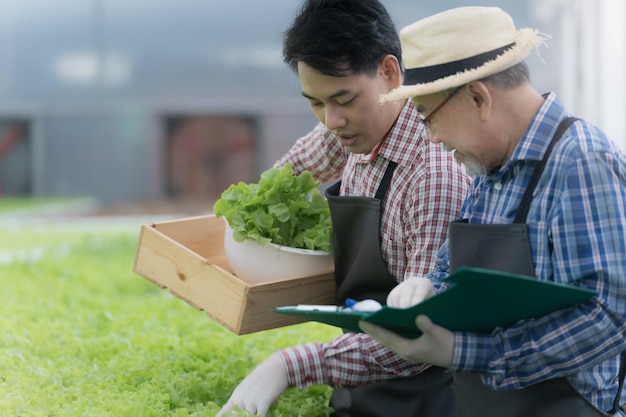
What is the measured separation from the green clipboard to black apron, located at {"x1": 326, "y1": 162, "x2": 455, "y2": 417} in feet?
2.06

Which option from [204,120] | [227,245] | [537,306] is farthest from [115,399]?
[204,120]

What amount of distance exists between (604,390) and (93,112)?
9535 mm

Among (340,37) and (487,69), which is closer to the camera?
(487,69)

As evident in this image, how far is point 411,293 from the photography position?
7.02 ft

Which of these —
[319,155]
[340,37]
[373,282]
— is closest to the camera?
[340,37]

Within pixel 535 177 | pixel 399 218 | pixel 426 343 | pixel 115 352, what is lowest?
pixel 115 352

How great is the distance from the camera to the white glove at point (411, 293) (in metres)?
2.12

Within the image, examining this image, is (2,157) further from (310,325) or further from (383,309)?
(383,309)

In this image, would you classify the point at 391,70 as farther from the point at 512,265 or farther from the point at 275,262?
the point at 512,265

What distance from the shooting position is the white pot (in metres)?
2.88

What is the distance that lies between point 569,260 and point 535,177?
9.0 inches

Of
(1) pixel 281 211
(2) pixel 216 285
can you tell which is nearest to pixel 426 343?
(2) pixel 216 285

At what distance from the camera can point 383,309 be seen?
1.88 meters

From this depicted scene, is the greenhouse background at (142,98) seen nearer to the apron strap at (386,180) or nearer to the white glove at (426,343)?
the apron strap at (386,180)
